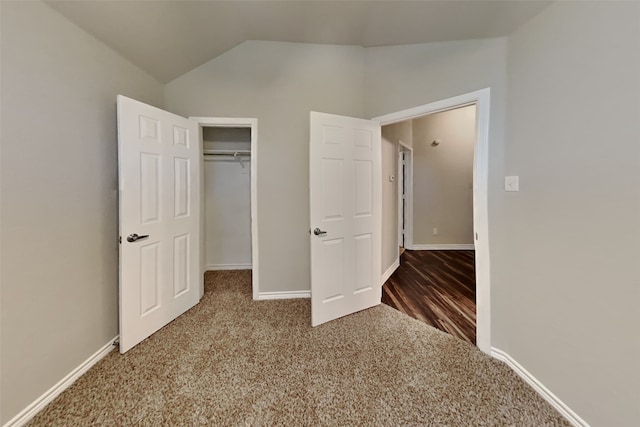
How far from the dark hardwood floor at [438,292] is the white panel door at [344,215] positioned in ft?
1.51

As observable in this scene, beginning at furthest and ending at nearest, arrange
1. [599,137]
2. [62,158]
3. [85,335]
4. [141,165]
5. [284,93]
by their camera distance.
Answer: [284,93]
[141,165]
[85,335]
[62,158]
[599,137]

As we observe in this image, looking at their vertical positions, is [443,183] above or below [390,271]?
above

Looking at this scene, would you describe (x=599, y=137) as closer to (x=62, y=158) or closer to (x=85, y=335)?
(x=62, y=158)

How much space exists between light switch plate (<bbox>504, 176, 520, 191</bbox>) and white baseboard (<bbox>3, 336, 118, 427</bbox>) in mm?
3151

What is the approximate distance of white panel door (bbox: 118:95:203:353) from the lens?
73.9 inches

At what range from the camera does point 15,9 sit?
1288mm

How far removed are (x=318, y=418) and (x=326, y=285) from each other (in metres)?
1.05

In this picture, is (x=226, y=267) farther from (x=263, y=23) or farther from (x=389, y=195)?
(x=263, y=23)

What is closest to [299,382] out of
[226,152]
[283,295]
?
[283,295]

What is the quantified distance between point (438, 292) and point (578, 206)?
6.61 feet

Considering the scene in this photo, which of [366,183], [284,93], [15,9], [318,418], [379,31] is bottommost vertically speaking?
[318,418]

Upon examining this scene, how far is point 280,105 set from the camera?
2682 millimetres

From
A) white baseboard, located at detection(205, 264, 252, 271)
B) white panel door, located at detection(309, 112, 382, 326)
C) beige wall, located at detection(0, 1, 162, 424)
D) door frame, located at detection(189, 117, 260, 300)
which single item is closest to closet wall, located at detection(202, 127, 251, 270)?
white baseboard, located at detection(205, 264, 252, 271)

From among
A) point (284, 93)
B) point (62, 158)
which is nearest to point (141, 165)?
point (62, 158)
